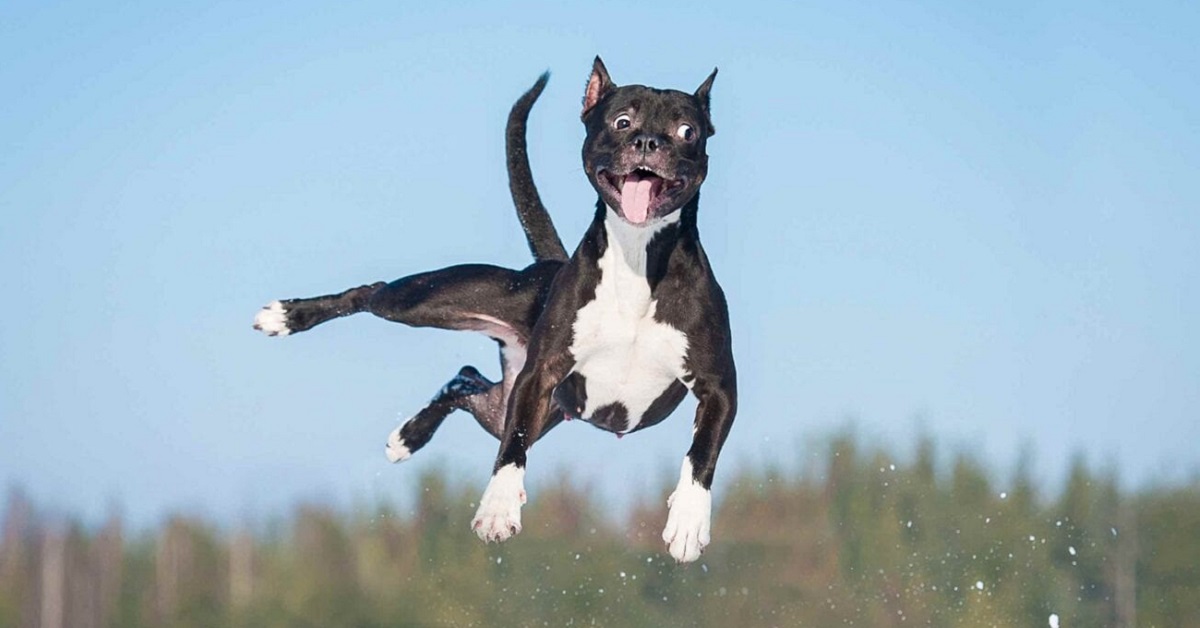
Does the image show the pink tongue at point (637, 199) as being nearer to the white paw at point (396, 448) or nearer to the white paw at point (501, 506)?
the white paw at point (501, 506)

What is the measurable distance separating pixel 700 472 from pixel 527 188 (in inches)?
88.9

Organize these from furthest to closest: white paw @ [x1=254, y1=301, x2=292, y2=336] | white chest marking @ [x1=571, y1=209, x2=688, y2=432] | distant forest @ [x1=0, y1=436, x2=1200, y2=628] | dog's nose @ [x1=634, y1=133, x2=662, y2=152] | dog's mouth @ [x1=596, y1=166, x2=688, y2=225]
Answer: distant forest @ [x1=0, y1=436, x2=1200, y2=628]
white paw @ [x1=254, y1=301, x2=292, y2=336]
white chest marking @ [x1=571, y1=209, x2=688, y2=432]
dog's mouth @ [x1=596, y1=166, x2=688, y2=225]
dog's nose @ [x1=634, y1=133, x2=662, y2=152]

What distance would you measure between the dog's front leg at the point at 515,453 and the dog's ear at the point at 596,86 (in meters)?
1.01

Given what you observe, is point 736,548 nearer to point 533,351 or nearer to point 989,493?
point 989,493

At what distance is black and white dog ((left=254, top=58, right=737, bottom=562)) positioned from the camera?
6.64m

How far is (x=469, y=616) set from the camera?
88.7 feet

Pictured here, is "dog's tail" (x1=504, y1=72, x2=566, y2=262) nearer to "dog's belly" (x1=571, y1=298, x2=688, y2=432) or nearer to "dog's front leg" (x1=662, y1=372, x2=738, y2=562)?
"dog's belly" (x1=571, y1=298, x2=688, y2=432)

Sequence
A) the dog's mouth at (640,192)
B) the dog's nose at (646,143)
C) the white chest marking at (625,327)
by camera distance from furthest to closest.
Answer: the white chest marking at (625,327), the dog's mouth at (640,192), the dog's nose at (646,143)

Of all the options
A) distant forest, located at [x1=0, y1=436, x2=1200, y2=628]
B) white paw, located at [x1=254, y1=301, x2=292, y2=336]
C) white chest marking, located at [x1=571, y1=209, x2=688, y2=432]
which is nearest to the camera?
white chest marking, located at [x1=571, y1=209, x2=688, y2=432]

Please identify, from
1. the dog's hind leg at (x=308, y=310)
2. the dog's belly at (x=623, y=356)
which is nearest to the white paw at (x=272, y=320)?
the dog's hind leg at (x=308, y=310)

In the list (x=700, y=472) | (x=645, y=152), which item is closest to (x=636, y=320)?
(x=700, y=472)

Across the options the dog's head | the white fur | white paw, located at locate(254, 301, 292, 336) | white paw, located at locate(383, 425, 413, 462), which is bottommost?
the white fur

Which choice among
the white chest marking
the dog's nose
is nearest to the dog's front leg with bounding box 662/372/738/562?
the white chest marking

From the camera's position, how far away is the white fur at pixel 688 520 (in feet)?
21.5
